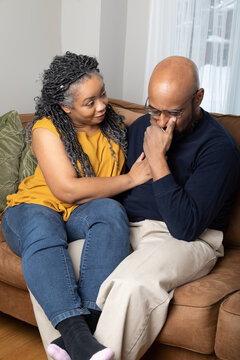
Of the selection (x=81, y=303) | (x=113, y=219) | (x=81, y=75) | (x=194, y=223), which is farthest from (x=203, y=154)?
(x=81, y=303)

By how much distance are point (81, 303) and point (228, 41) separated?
2.27 m

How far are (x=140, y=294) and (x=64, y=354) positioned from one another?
301mm

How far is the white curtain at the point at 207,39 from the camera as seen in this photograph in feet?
9.91

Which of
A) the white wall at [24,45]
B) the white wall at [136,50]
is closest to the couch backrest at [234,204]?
the white wall at [24,45]

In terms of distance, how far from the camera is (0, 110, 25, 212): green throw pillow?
2225 millimetres

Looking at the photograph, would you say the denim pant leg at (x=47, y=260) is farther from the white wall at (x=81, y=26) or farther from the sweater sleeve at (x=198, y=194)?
the white wall at (x=81, y=26)

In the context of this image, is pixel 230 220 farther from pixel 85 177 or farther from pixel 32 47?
pixel 32 47

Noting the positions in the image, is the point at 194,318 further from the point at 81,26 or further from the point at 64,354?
the point at 81,26

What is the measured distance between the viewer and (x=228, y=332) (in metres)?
1.41

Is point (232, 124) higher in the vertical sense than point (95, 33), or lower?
lower

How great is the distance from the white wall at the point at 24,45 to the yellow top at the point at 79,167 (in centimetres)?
113

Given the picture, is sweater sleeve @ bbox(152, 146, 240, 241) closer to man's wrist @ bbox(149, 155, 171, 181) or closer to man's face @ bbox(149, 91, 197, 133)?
man's wrist @ bbox(149, 155, 171, 181)

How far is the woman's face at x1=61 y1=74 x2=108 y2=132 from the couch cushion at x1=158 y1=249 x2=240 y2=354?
2.59ft

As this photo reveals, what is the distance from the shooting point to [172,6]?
319 cm
